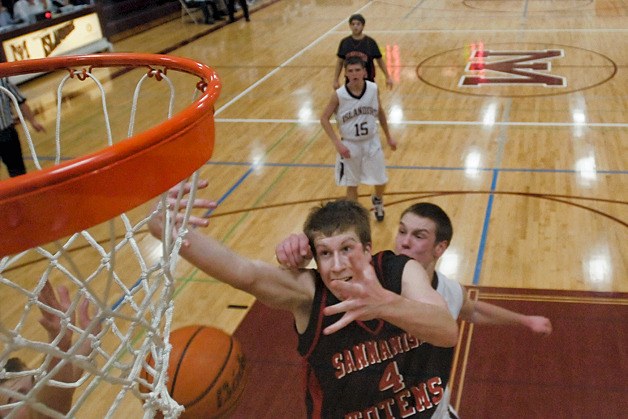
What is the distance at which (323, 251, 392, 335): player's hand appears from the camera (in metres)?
2.00

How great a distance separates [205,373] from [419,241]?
1.22m

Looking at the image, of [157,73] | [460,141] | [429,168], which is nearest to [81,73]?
[157,73]

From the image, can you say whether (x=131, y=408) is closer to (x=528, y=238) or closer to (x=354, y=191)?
(x=354, y=191)

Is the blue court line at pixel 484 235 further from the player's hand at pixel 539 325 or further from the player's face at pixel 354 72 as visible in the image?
the player's hand at pixel 539 325

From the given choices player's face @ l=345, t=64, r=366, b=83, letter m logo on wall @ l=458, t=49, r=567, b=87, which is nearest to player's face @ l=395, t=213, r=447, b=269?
player's face @ l=345, t=64, r=366, b=83

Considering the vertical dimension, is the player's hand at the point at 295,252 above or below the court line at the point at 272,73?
above

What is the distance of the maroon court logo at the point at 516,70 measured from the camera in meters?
10.7

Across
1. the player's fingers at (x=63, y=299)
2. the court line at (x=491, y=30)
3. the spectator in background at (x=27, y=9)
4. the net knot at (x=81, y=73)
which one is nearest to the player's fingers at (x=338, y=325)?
the player's fingers at (x=63, y=299)

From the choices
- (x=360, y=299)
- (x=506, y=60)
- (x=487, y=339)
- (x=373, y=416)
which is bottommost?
(x=506, y=60)

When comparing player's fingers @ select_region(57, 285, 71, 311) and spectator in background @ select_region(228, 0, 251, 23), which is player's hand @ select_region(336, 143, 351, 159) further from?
spectator in background @ select_region(228, 0, 251, 23)

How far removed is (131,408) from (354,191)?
2.93 m

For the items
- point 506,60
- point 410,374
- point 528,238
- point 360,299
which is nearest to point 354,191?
point 528,238

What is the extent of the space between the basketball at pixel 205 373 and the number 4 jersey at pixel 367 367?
46 cm

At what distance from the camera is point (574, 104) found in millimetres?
9797
